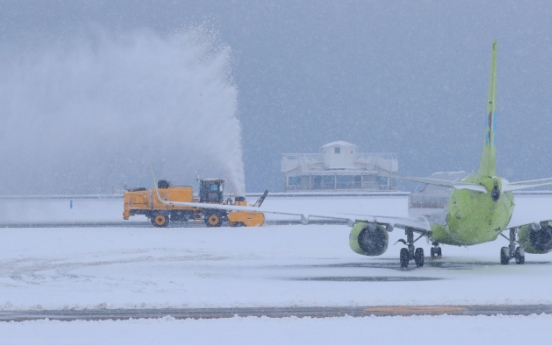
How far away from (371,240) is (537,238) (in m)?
5.98

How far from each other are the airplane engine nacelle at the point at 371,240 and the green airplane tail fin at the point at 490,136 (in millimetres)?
3635

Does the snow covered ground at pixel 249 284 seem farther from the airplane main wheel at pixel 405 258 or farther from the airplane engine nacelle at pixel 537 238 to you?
the airplane engine nacelle at pixel 537 238

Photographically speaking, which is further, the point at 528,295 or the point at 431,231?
the point at 431,231

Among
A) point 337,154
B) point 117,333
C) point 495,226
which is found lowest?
point 117,333

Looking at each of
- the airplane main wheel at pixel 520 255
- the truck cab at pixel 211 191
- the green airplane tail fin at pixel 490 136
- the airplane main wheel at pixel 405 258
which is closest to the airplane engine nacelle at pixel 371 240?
the airplane main wheel at pixel 405 258

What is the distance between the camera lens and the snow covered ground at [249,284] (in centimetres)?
1455

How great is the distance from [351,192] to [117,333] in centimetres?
11078

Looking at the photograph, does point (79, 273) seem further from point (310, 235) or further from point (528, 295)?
point (310, 235)

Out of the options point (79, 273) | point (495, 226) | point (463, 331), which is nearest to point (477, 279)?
point (495, 226)

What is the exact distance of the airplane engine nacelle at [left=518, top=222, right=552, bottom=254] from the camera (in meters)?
29.0

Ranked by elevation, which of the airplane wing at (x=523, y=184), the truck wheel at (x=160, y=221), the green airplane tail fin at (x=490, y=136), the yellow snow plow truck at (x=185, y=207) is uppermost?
the green airplane tail fin at (x=490, y=136)

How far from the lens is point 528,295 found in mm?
19984

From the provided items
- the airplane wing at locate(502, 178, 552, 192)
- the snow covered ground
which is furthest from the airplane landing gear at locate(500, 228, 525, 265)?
the airplane wing at locate(502, 178, 552, 192)

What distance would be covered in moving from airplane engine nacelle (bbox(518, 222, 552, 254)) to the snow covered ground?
2.54ft
